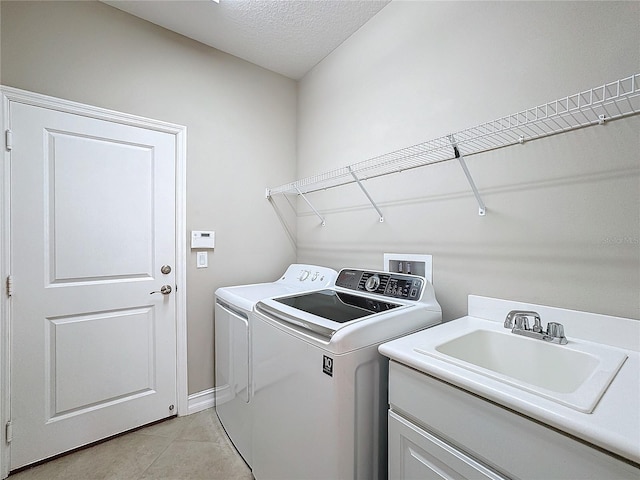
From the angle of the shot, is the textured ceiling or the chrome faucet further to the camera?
the textured ceiling

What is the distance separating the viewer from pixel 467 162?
1.41m

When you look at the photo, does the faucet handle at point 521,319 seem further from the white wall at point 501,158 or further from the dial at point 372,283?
the dial at point 372,283

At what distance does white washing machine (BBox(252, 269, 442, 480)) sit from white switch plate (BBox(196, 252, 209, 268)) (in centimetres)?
90

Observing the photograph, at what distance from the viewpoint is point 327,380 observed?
103 centimetres

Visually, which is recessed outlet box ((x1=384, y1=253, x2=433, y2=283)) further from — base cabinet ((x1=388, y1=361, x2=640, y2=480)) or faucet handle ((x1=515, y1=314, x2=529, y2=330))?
base cabinet ((x1=388, y1=361, x2=640, y2=480))

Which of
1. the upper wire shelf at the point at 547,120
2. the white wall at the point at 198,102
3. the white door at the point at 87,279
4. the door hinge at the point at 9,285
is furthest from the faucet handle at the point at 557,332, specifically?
the door hinge at the point at 9,285

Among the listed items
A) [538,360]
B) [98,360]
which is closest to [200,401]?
[98,360]

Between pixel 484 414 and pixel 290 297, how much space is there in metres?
1.05

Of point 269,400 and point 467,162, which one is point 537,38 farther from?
point 269,400

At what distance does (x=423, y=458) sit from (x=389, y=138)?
5.38 ft

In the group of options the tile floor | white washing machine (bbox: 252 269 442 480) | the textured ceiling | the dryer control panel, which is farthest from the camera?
the textured ceiling

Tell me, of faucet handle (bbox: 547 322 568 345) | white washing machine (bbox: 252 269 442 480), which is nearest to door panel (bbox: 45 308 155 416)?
white washing machine (bbox: 252 269 442 480)

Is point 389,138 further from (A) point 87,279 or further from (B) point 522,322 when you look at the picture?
(A) point 87,279

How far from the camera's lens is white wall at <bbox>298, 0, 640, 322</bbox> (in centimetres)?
100
